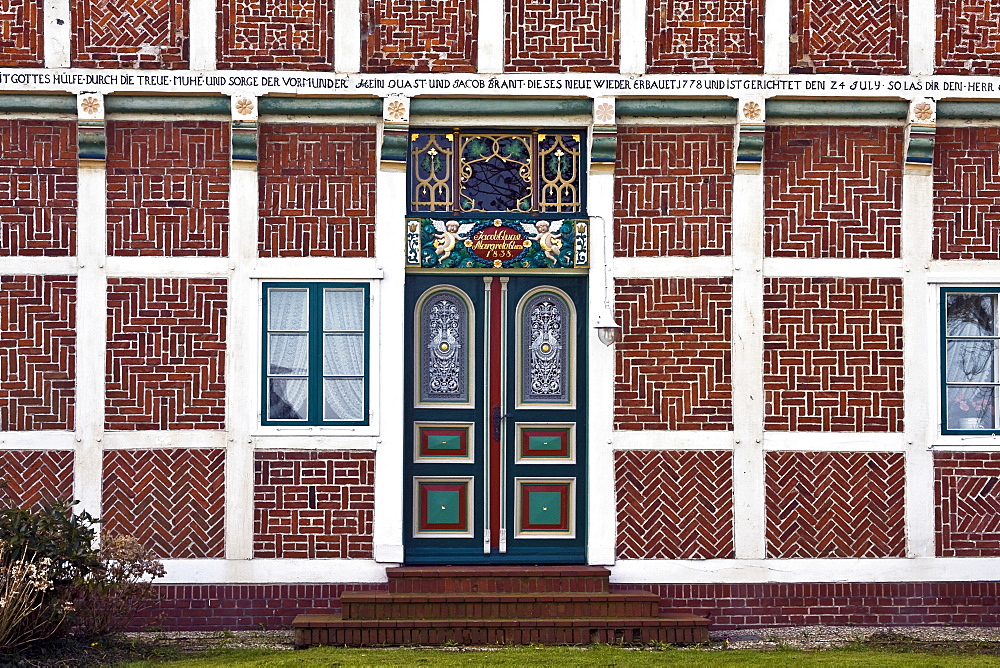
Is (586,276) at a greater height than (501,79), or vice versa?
(501,79)

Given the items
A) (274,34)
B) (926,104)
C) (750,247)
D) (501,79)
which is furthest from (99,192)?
(926,104)

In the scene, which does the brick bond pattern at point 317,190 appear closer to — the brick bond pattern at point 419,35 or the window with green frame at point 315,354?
the window with green frame at point 315,354

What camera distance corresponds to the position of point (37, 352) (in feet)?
37.8

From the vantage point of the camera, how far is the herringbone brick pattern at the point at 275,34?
11.6 metres

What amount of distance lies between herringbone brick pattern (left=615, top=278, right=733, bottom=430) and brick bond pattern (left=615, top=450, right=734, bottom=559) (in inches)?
13.6

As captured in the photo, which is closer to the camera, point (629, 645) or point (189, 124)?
point (629, 645)

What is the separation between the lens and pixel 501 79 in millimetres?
11672

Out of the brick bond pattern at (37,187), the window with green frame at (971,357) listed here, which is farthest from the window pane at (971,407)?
the brick bond pattern at (37,187)

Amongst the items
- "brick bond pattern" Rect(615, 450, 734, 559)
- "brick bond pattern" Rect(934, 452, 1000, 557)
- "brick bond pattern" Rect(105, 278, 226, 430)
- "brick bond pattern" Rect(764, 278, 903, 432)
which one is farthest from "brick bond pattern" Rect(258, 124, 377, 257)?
"brick bond pattern" Rect(934, 452, 1000, 557)

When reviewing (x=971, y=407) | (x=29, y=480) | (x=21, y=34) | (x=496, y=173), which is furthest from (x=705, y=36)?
(x=29, y=480)

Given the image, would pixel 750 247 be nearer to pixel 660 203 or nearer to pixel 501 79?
pixel 660 203

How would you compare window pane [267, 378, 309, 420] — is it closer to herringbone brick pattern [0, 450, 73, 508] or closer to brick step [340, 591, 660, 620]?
brick step [340, 591, 660, 620]

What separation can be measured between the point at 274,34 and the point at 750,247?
4.49 meters

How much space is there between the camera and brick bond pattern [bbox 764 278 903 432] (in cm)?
1177
